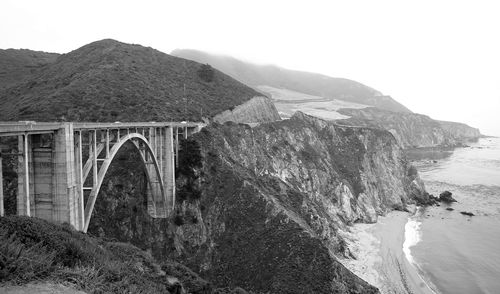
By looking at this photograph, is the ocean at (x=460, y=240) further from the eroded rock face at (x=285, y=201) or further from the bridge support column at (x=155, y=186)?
the bridge support column at (x=155, y=186)

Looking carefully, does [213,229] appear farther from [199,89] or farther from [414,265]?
[199,89]

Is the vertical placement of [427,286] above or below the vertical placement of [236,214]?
below

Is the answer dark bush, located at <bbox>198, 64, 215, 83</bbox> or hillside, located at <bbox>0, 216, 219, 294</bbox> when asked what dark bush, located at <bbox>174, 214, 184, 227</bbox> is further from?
dark bush, located at <bbox>198, 64, 215, 83</bbox>

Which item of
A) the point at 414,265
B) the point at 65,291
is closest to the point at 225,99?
the point at 414,265

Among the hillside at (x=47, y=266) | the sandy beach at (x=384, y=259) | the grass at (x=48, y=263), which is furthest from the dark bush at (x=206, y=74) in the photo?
the grass at (x=48, y=263)

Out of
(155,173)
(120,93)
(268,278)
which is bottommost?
(268,278)

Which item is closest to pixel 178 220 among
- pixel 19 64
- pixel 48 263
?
pixel 48 263

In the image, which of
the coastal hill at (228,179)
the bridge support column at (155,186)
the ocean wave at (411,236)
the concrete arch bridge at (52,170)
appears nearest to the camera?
the concrete arch bridge at (52,170)
